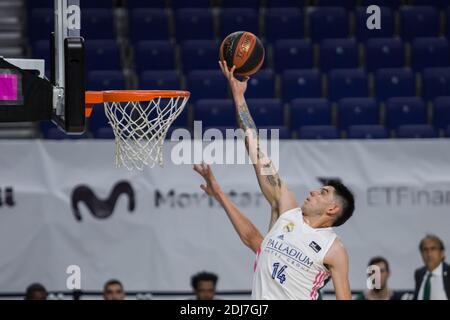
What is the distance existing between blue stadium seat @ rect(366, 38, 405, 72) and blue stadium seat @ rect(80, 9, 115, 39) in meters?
2.37

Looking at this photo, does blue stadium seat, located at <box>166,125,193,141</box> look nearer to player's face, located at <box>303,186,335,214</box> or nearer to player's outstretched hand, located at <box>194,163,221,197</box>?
player's outstretched hand, located at <box>194,163,221,197</box>

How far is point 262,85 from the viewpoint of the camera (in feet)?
30.3

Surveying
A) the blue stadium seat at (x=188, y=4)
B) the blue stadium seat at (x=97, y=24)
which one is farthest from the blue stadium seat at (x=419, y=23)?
the blue stadium seat at (x=97, y=24)

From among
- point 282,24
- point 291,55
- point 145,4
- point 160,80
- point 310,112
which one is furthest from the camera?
point 145,4

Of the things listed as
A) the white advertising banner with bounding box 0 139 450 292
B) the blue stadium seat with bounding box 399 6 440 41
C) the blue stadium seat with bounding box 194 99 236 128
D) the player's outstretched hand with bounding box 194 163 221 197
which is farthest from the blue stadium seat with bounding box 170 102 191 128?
the player's outstretched hand with bounding box 194 163 221 197

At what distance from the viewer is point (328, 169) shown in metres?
8.16

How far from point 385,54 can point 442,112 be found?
885 millimetres

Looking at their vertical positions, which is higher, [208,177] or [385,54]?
[385,54]

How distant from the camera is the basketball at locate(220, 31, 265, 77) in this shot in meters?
6.09

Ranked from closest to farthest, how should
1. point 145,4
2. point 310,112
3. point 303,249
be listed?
point 303,249 → point 310,112 → point 145,4

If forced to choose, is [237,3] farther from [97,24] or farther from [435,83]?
[435,83]

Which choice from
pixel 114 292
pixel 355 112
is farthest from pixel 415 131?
pixel 114 292

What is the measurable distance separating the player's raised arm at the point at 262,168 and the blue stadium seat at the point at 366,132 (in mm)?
2973

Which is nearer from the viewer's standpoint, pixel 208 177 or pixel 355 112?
pixel 208 177
